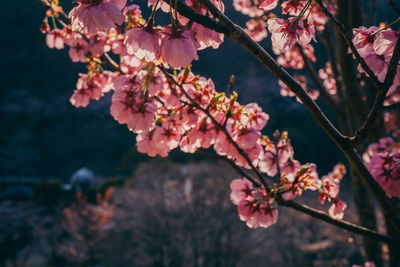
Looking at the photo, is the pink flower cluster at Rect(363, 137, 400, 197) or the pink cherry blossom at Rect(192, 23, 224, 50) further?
the pink flower cluster at Rect(363, 137, 400, 197)

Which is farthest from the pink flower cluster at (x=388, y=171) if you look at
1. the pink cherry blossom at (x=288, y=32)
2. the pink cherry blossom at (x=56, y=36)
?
the pink cherry blossom at (x=56, y=36)

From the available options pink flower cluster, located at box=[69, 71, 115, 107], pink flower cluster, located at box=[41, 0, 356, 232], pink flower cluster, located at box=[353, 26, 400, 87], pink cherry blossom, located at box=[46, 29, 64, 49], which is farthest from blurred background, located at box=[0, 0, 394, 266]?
pink flower cluster, located at box=[353, 26, 400, 87]

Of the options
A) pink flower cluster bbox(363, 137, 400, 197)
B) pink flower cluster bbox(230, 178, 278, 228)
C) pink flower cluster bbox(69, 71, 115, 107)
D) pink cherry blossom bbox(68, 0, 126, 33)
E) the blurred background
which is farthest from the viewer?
the blurred background

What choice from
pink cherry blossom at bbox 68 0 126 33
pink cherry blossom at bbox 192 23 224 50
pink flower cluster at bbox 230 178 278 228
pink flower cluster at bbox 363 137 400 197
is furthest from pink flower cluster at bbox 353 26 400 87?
pink cherry blossom at bbox 68 0 126 33

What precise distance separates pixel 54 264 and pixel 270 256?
165 inches

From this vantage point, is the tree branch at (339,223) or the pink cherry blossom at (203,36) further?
the tree branch at (339,223)

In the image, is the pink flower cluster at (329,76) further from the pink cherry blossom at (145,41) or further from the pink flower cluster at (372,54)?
the pink cherry blossom at (145,41)

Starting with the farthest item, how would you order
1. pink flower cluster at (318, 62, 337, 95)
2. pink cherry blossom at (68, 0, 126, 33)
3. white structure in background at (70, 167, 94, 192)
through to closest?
white structure in background at (70, 167, 94, 192), pink flower cluster at (318, 62, 337, 95), pink cherry blossom at (68, 0, 126, 33)

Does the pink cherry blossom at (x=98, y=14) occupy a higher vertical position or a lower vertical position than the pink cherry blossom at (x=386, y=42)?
lower

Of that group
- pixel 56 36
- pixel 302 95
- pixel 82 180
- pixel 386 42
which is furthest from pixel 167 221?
pixel 82 180

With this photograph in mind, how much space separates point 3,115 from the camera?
1545 cm

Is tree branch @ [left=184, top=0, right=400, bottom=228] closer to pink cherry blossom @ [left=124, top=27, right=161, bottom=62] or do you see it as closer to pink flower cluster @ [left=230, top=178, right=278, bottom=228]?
pink cherry blossom @ [left=124, top=27, right=161, bottom=62]

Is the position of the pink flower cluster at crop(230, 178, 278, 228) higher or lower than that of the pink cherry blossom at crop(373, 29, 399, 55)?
Result: lower

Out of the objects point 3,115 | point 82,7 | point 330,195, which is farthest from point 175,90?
point 3,115
